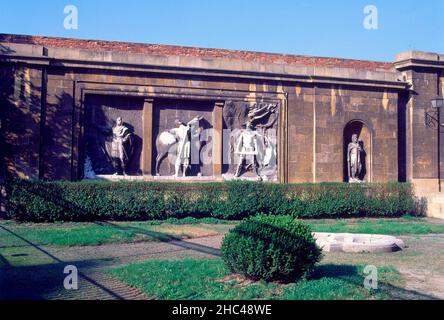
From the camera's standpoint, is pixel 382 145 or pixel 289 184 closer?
pixel 289 184

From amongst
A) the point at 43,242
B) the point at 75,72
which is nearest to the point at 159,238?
the point at 43,242

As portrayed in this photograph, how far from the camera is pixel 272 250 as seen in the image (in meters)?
7.04

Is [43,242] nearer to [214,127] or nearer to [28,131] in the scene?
[28,131]

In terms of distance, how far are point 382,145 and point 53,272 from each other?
54.5 feet

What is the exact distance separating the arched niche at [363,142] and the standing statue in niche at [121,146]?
30.3 feet

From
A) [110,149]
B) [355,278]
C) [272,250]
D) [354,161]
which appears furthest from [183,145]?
[272,250]

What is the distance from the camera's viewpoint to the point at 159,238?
1244 centimetres

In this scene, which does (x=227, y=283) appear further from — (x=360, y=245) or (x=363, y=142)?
(x=363, y=142)

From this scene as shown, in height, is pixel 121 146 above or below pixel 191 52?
below

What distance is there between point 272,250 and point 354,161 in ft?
48.0

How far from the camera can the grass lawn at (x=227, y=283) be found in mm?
6617

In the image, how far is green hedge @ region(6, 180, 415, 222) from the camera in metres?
15.4

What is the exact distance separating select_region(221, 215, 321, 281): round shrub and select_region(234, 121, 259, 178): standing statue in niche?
12124 mm
